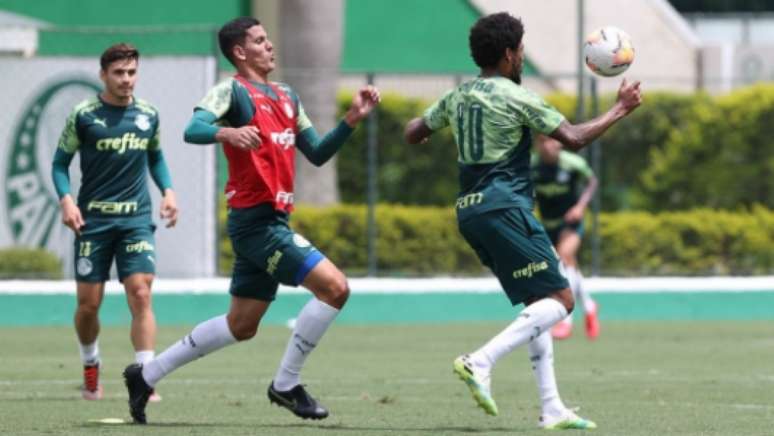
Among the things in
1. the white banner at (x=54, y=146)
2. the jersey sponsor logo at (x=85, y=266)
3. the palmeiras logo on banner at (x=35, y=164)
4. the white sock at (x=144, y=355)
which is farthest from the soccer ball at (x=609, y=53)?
the palmeiras logo on banner at (x=35, y=164)

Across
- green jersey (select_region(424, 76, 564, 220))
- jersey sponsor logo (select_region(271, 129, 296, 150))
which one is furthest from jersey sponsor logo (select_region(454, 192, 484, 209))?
jersey sponsor logo (select_region(271, 129, 296, 150))

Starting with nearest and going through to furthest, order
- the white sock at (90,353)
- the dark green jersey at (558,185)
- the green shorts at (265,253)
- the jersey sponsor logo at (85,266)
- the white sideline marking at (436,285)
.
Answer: the green shorts at (265,253)
the jersey sponsor logo at (85,266)
the white sock at (90,353)
the dark green jersey at (558,185)
the white sideline marking at (436,285)

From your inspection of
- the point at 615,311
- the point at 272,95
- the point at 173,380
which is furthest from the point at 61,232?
the point at 272,95

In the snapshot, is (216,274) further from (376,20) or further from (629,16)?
(629,16)

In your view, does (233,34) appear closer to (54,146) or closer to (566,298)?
(566,298)

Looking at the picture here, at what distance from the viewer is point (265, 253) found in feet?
30.8

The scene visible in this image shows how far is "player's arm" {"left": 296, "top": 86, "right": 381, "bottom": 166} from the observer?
925 cm

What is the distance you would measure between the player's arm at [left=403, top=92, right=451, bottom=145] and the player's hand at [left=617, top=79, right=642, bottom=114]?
3.19 ft

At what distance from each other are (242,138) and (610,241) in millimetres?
14875

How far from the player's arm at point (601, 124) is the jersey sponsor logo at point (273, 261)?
1500mm

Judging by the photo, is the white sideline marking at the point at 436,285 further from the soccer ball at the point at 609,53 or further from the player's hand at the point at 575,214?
the soccer ball at the point at 609,53

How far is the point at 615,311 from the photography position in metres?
21.7

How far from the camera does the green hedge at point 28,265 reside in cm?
2023

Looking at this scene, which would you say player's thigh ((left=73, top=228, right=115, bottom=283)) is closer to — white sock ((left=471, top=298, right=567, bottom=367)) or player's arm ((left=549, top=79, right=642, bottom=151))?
white sock ((left=471, top=298, right=567, bottom=367))
